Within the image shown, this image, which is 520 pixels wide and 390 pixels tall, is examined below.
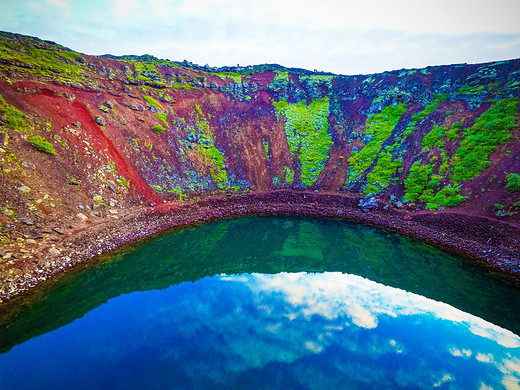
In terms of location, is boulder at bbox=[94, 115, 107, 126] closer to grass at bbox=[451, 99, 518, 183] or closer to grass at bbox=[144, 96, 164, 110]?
grass at bbox=[144, 96, 164, 110]

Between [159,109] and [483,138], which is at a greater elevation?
[159,109]

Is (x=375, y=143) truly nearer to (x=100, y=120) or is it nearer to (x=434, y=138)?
(x=434, y=138)

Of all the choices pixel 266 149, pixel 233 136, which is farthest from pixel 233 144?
pixel 266 149

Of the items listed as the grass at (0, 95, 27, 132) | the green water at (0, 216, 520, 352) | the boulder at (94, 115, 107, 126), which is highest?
the grass at (0, 95, 27, 132)

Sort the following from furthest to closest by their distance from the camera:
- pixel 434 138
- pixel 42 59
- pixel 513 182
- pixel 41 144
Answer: pixel 434 138 → pixel 42 59 → pixel 513 182 → pixel 41 144

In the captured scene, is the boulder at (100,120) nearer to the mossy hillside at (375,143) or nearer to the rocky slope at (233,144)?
the rocky slope at (233,144)

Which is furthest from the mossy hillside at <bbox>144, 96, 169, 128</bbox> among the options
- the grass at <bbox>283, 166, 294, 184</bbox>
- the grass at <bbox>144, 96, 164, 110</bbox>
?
the grass at <bbox>283, 166, 294, 184</bbox>
